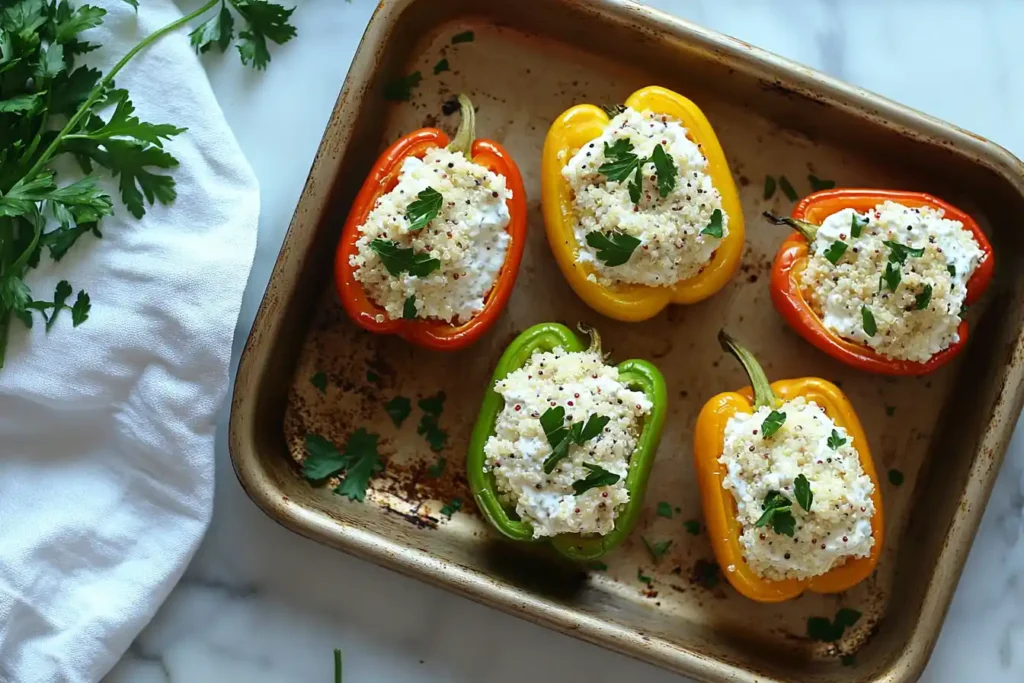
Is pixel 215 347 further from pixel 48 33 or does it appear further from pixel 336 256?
pixel 48 33

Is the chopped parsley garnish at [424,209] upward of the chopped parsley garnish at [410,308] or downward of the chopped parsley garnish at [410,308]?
upward

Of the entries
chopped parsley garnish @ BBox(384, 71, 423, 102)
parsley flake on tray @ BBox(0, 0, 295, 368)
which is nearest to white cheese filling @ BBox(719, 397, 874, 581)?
chopped parsley garnish @ BBox(384, 71, 423, 102)

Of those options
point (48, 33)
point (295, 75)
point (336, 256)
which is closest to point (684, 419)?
point (336, 256)

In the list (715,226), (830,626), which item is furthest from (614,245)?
(830,626)

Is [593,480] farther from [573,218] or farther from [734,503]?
[573,218]

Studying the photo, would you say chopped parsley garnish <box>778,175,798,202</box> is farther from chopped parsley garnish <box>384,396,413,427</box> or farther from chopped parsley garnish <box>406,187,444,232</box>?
chopped parsley garnish <box>384,396,413,427</box>

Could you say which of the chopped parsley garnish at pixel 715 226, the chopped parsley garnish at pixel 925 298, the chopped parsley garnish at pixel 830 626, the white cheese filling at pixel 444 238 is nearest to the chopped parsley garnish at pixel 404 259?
the white cheese filling at pixel 444 238

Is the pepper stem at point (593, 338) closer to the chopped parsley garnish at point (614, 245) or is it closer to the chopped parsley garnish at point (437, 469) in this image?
the chopped parsley garnish at point (614, 245)
